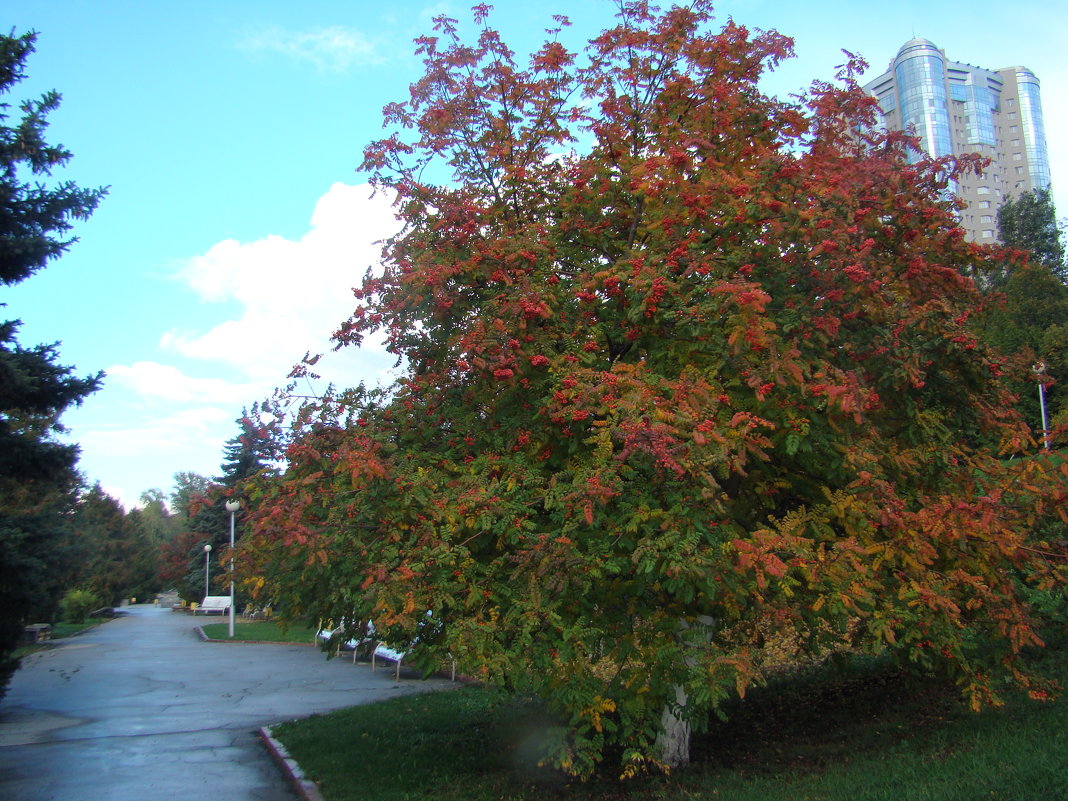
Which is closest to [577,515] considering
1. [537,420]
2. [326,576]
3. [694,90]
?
[537,420]

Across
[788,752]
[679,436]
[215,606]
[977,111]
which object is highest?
[977,111]

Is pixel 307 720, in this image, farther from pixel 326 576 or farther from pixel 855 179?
pixel 855 179

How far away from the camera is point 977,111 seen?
117 m

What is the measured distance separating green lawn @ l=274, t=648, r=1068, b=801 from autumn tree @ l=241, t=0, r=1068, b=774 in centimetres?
49

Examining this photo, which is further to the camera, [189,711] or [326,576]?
[189,711]

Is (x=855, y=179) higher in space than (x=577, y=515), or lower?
higher

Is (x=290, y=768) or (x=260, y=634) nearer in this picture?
(x=290, y=768)

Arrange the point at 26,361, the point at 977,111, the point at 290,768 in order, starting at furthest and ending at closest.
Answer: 1. the point at 977,111
2. the point at 26,361
3. the point at 290,768

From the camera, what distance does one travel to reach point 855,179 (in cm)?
610

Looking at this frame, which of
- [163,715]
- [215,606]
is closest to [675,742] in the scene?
[163,715]

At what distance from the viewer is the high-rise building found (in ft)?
367

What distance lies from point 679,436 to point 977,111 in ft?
437

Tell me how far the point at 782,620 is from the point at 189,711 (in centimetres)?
1065

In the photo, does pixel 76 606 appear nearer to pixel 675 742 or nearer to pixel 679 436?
pixel 675 742
